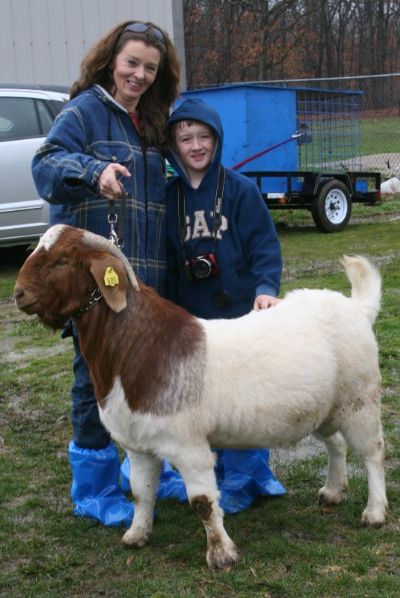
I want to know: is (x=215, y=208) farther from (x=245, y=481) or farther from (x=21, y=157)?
(x=21, y=157)

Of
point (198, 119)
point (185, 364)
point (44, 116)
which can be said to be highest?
point (44, 116)

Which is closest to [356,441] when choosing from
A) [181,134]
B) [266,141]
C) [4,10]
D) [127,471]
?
[127,471]

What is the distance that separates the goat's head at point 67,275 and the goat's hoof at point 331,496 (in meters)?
1.49

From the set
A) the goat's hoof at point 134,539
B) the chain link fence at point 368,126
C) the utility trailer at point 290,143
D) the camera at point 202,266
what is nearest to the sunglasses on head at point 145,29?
the camera at point 202,266

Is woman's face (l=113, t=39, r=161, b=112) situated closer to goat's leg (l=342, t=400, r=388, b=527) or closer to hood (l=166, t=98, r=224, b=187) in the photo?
hood (l=166, t=98, r=224, b=187)

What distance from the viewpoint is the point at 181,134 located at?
156 inches

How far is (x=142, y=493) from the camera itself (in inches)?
149

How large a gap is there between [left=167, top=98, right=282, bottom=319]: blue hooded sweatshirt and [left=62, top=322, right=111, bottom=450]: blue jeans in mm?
671

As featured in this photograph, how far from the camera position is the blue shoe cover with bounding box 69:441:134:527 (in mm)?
4090

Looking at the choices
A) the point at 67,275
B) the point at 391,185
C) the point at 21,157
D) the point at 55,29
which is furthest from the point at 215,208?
the point at 391,185

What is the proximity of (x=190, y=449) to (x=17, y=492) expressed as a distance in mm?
1452

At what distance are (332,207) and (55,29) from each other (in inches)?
212

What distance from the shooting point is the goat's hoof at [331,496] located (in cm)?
413

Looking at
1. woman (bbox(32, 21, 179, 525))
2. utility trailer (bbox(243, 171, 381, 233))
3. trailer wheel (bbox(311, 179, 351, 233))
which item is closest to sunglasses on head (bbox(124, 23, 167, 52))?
woman (bbox(32, 21, 179, 525))
